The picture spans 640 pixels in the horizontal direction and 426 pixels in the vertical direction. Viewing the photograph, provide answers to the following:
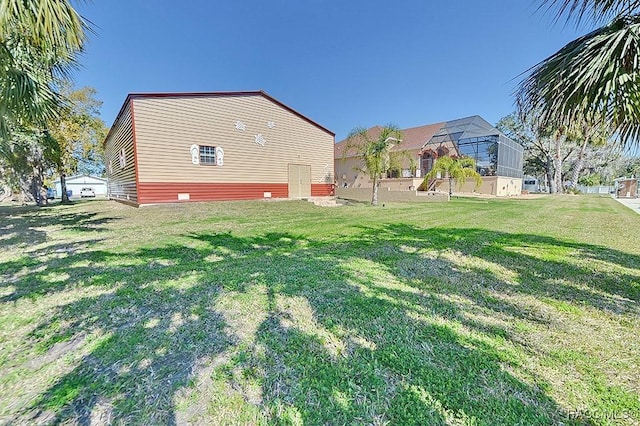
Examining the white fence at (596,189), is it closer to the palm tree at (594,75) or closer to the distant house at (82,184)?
the palm tree at (594,75)

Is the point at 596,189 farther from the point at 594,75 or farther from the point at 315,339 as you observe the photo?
the point at 315,339

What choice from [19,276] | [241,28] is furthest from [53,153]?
[19,276]

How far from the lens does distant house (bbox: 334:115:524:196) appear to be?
26531 millimetres

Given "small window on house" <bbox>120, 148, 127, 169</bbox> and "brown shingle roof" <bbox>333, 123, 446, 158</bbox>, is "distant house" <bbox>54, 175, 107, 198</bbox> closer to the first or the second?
"small window on house" <bbox>120, 148, 127, 169</bbox>

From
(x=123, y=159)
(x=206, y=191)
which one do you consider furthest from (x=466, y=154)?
(x=123, y=159)

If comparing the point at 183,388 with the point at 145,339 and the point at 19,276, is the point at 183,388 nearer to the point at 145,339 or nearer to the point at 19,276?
the point at 145,339

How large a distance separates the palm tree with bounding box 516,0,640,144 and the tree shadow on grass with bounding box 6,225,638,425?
2117mm

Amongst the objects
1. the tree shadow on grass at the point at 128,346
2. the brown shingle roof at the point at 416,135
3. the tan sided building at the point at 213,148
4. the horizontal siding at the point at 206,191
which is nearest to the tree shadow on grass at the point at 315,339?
the tree shadow on grass at the point at 128,346

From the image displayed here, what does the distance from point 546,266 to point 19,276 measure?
7765 mm

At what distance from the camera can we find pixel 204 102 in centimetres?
1371

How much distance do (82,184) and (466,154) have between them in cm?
5956

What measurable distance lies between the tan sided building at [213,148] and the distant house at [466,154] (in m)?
9.11

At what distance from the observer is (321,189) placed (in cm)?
1858

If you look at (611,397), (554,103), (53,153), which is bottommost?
(611,397)
